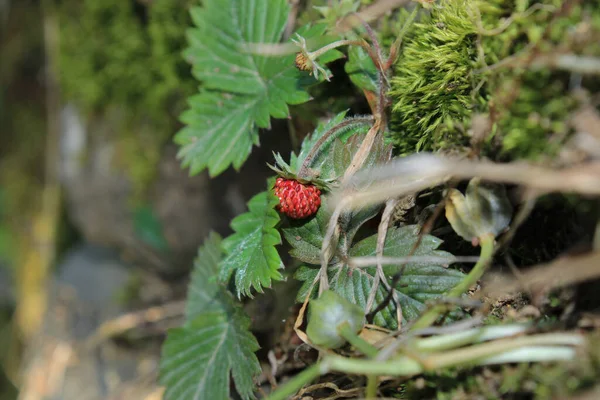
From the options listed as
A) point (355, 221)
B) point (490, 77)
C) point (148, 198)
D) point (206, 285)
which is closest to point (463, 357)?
point (355, 221)

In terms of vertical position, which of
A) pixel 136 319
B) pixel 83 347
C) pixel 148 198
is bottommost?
pixel 83 347

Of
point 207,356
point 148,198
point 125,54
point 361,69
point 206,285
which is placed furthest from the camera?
point 148,198

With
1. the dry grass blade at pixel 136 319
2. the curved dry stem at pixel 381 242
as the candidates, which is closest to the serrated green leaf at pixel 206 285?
the curved dry stem at pixel 381 242

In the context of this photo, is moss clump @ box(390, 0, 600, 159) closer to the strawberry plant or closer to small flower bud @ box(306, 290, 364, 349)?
the strawberry plant

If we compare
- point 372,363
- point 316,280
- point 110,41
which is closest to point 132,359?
point 110,41

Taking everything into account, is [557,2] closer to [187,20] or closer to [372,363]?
[372,363]

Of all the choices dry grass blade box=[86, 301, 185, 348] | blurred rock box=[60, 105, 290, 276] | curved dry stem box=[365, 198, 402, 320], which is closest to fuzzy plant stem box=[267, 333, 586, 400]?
curved dry stem box=[365, 198, 402, 320]

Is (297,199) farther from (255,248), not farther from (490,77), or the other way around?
(490,77)

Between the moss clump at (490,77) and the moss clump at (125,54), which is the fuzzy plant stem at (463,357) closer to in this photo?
the moss clump at (490,77)
